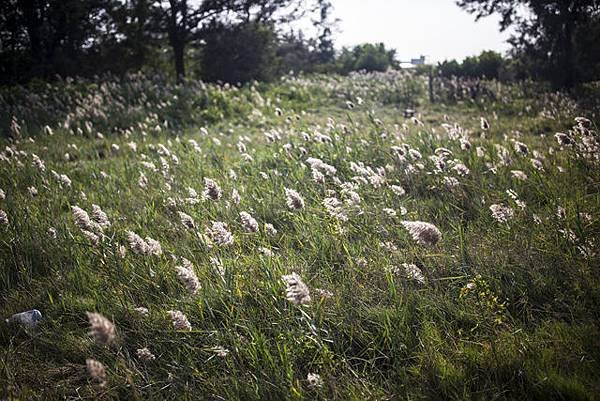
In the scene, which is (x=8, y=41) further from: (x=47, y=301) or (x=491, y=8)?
(x=491, y=8)

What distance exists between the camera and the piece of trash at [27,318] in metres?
2.38

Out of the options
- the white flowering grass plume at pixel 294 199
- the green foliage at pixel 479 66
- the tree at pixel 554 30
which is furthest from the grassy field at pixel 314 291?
the green foliage at pixel 479 66

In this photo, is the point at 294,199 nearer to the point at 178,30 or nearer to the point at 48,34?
the point at 178,30

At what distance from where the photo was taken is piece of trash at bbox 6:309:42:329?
7.81 ft

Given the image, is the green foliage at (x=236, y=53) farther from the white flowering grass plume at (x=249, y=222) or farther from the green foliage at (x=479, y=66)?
the white flowering grass plume at (x=249, y=222)

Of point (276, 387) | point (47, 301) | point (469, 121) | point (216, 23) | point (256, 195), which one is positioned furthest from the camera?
point (216, 23)

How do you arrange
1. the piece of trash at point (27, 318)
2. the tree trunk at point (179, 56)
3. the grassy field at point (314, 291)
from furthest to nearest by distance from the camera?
the tree trunk at point (179, 56)
the piece of trash at point (27, 318)
the grassy field at point (314, 291)

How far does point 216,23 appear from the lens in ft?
58.6

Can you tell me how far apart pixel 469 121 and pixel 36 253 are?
10.4 meters

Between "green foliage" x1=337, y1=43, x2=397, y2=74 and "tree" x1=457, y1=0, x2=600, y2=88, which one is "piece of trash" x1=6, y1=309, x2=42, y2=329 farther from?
"green foliage" x1=337, y1=43, x2=397, y2=74

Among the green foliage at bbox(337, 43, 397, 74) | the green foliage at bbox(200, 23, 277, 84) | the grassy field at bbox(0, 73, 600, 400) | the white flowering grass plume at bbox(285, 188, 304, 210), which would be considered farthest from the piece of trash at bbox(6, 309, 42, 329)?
the green foliage at bbox(337, 43, 397, 74)

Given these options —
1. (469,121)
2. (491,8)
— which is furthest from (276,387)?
(491,8)

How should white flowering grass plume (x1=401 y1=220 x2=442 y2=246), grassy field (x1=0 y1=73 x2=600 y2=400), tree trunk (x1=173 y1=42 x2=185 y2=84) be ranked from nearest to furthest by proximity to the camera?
grassy field (x1=0 y1=73 x2=600 y2=400) < white flowering grass plume (x1=401 y1=220 x2=442 y2=246) < tree trunk (x1=173 y1=42 x2=185 y2=84)

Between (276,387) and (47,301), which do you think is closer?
(276,387)
